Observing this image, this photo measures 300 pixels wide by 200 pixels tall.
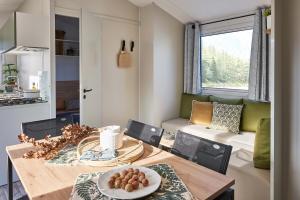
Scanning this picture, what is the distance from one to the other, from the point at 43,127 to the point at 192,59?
106 inches

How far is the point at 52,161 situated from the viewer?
1.41 m

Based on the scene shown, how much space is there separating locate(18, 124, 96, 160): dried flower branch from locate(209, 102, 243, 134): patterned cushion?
2004 millimetres

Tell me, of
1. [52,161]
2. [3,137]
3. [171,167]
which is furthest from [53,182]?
[3,137]

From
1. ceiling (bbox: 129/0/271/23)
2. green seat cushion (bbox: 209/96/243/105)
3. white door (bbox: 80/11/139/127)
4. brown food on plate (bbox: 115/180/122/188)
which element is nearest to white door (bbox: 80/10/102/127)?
white door (bbox: 80/11/139/127)

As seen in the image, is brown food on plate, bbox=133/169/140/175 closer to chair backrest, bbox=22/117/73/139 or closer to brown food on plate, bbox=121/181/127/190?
brown food on plate, bbox=121/181/127/190

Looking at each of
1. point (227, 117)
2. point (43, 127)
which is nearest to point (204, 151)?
point (43, 127)

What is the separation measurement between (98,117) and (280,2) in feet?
8.56

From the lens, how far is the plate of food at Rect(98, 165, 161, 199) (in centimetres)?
101

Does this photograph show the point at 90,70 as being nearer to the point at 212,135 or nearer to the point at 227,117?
the point at 212,135

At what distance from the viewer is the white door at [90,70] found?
3273mm

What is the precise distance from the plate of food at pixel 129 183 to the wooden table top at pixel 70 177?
0.14 m

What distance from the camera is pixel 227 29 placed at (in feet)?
11.9

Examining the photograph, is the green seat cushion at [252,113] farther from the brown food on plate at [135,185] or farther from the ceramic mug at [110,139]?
the brown food on plate at [135,185]

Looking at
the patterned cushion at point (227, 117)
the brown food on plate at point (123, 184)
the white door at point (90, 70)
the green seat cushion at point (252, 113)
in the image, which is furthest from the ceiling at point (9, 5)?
the brown food on plate at point (123, 184)
